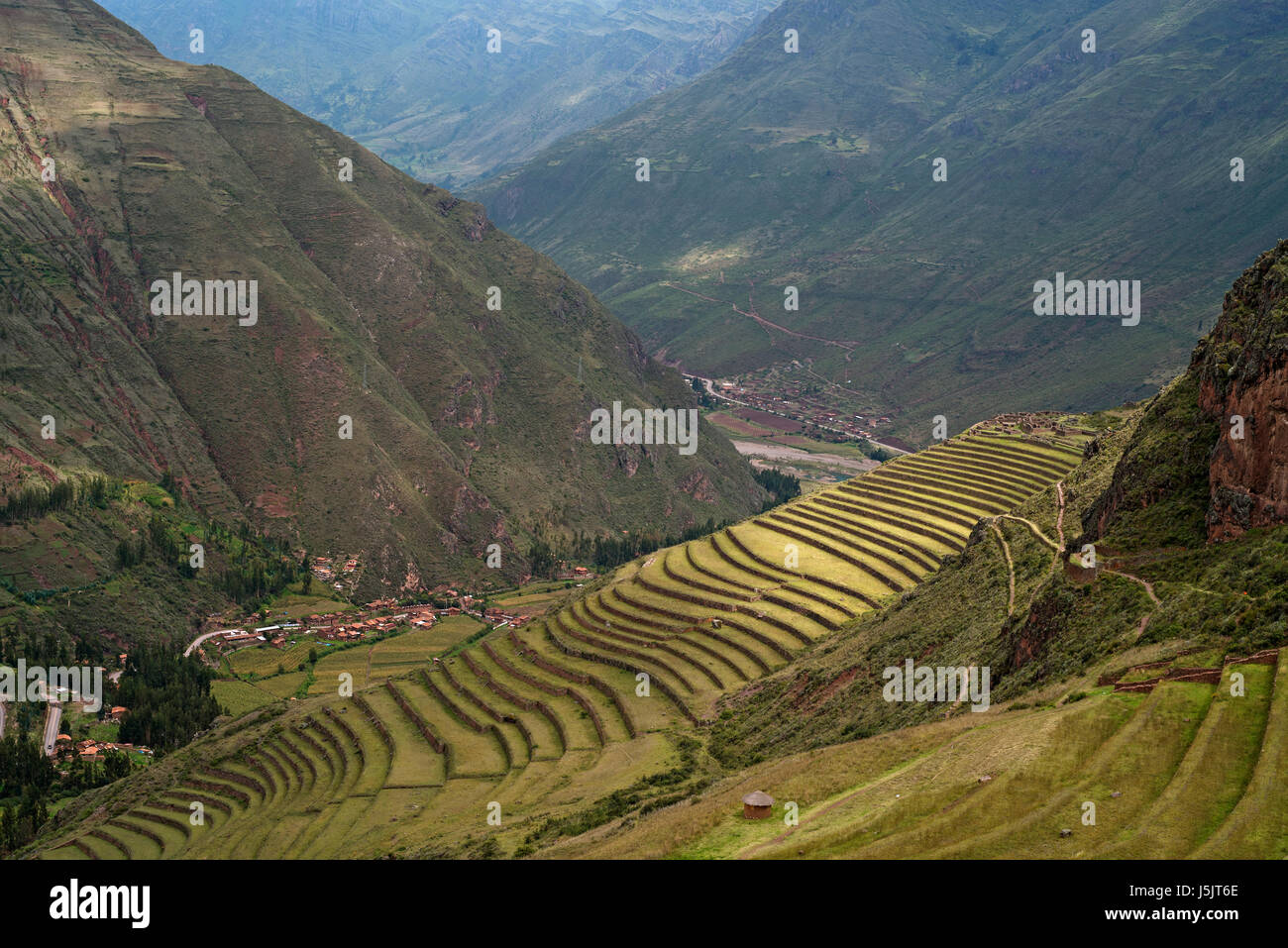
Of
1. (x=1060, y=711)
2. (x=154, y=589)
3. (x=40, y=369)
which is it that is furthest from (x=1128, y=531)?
(x=40, y=369)

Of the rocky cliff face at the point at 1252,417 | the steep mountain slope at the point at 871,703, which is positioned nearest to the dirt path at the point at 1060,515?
the steep mountain slope at the point at 871,703

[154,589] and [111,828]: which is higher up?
[154,589]

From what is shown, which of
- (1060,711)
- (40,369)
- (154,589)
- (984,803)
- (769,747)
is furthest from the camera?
(40,369)

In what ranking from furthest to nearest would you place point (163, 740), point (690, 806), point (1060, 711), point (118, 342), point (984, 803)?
point (118, 342) → point (163, 740) → point (690, 806) → point (1060, 711) → point (984, 803)

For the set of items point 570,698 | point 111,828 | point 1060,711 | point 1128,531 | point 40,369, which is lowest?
point 111,828

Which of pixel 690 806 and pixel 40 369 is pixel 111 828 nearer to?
pixel 690 806

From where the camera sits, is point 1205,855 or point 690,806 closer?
point 1205,855

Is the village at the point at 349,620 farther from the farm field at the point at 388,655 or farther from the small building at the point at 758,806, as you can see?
the small building at the point at 758,806
